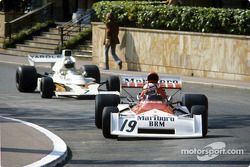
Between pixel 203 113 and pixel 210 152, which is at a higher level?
pixel 203 113

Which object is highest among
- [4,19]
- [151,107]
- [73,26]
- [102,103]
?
[151,107]

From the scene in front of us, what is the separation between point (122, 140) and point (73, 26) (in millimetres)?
24622

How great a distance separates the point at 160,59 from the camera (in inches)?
1240

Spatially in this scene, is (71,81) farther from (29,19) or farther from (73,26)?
(29,19)

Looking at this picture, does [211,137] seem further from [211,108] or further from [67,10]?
[67,10]

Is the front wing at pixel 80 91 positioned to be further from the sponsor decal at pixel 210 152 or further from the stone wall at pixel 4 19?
the stone wall at pixel 4 19

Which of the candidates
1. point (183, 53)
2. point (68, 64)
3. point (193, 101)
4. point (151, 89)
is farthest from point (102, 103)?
point (183, 53)

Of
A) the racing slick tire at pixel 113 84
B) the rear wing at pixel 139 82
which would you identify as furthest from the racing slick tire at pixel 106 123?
the racing slick tire at pixel 113 84

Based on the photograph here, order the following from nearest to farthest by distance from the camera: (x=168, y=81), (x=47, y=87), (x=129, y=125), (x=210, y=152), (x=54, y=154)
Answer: (x=54, y=154) < (x=210, y=152) < (x=129, y=125) < (x=168, y=81) < (x=47, y=87)

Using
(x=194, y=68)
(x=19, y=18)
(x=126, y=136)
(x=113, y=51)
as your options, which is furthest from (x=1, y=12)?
(x=126, y=136)

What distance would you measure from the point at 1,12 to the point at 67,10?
340cm

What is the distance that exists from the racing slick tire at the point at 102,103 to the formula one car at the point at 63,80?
177 inches

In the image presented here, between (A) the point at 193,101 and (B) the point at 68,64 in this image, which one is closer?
(A) the point at 193,101

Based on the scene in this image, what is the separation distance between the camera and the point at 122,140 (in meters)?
15.0
